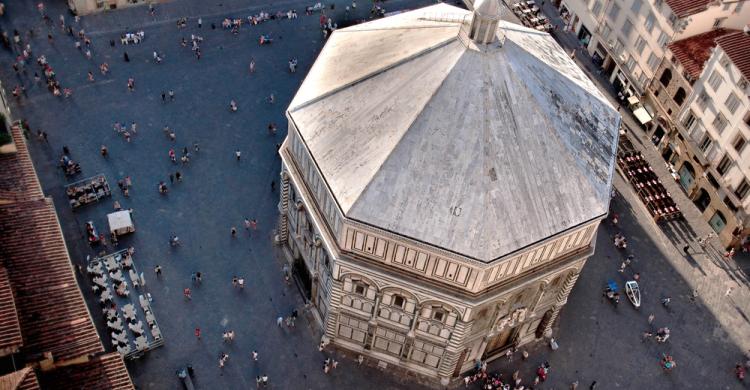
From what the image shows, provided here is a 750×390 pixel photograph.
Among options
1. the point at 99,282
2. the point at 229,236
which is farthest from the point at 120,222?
the point at 229,236

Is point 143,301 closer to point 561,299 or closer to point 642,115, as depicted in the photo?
point 561,299

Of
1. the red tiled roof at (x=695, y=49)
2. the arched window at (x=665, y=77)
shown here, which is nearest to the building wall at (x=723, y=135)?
the red tiled roof at (x=695, y=49)

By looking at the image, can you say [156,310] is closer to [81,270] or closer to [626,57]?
[81,270]

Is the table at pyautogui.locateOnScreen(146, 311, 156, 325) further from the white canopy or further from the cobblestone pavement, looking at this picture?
the white canopy

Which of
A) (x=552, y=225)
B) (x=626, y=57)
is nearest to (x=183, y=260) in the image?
(x=552, y=225)

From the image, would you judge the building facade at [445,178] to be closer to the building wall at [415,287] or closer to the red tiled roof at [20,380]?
the building wall at [415,287]

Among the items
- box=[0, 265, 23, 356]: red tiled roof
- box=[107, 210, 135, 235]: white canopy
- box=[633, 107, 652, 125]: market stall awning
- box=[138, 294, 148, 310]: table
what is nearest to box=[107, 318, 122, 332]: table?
box=[138, 294, 148, 310]: table
